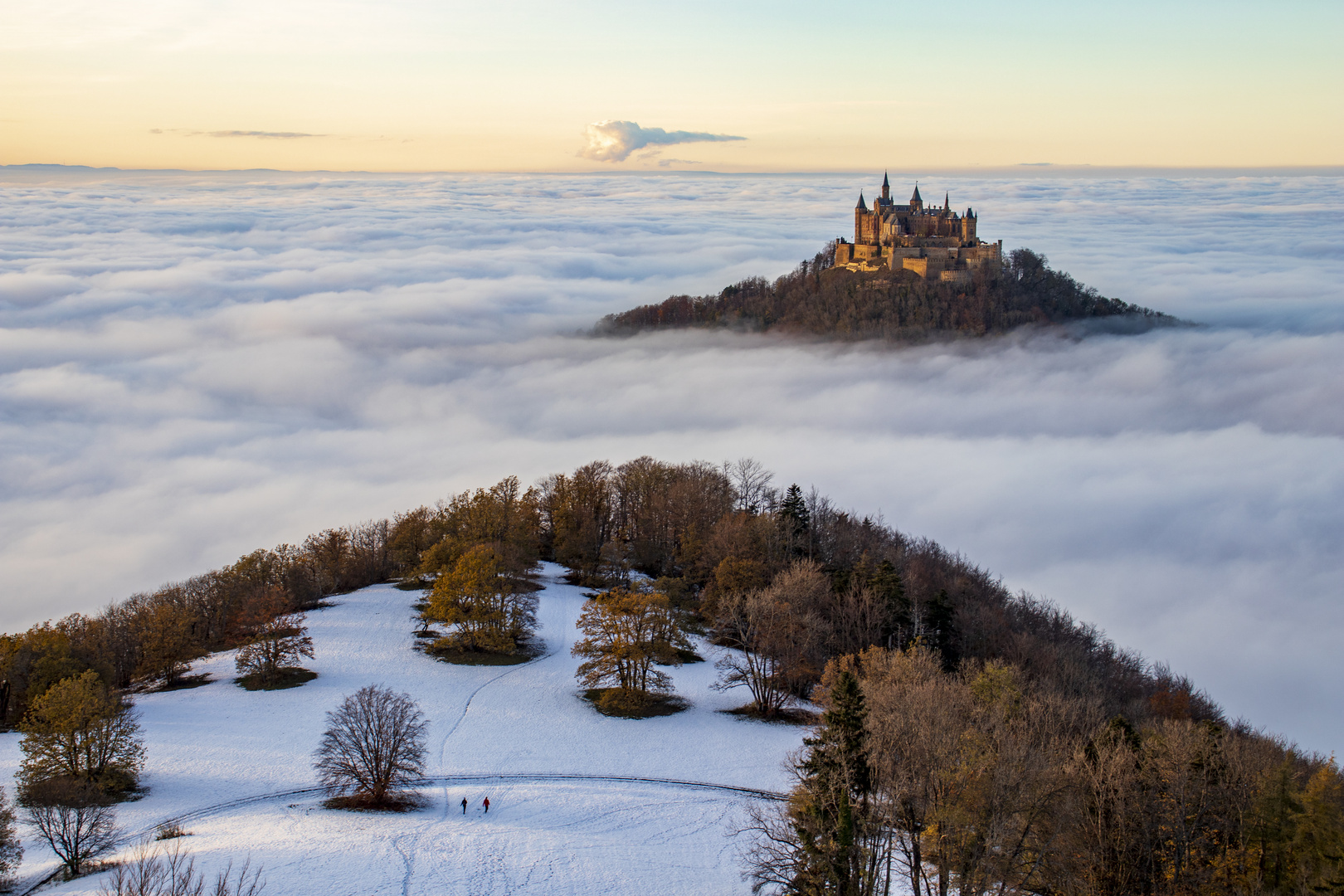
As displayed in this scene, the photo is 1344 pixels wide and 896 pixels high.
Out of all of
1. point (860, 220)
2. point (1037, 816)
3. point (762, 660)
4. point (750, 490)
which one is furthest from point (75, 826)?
point (860, 220)

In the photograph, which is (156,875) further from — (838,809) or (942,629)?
(942,629)

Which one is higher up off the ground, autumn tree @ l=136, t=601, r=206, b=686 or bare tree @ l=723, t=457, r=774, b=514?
bare tree @ l=723, t=457, r=774, b=514

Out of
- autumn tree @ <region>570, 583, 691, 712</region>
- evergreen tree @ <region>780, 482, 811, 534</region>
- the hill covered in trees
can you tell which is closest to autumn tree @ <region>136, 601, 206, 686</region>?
the hill covered in trees

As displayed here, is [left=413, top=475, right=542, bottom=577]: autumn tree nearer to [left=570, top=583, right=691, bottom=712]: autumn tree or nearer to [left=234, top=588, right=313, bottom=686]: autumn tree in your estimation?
[left=234, top=588, right=313, bottom=686]: autumn tree

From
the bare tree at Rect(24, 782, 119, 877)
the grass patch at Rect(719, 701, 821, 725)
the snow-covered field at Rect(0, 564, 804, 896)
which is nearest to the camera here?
the snow-covered field at Rect(0, 564, 804, 896)

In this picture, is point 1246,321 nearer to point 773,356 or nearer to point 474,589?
point 773,356

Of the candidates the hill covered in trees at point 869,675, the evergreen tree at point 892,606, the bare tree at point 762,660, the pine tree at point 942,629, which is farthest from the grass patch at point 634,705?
the pine tree at point 942,629

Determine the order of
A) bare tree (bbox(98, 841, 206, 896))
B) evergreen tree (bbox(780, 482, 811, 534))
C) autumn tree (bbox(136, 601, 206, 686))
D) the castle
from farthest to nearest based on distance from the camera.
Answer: the castle
evergreen tree (bbox(780, 482, 811, 534))
autumn tree (bbox(136, 601, 206, 686))
bare tree (bbox(98, 841, 206, 896))
